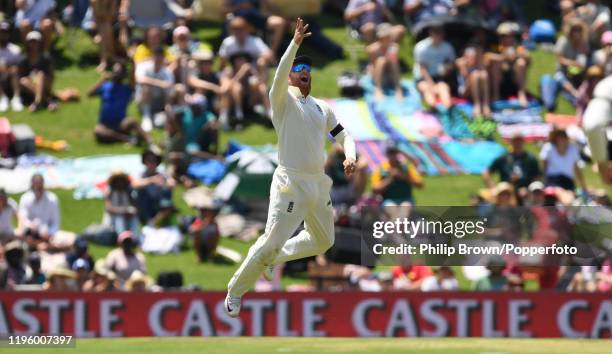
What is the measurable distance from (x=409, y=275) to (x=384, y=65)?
15.0 feet

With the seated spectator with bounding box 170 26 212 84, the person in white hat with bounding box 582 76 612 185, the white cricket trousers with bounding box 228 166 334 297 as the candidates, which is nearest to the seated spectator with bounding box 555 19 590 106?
the seated spectator with bounding box 170 26 212 84

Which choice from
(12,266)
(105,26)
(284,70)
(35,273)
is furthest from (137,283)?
(105,26)

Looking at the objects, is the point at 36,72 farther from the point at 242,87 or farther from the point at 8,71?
the point at 242,87

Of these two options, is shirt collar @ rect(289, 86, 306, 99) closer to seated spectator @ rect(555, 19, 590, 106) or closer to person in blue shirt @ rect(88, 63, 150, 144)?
person in blue shirt @ rect(88, 63, 150, 144)

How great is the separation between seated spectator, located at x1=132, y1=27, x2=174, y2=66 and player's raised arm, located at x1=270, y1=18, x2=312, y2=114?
8.54 metres

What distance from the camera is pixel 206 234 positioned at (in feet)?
56.7

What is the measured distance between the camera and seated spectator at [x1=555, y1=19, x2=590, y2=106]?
20562mm

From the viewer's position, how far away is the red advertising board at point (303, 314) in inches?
586

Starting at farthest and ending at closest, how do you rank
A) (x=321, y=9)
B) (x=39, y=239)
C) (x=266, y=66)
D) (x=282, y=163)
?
1. (x=321, y=9)
2. (x=266, y=66)
3. (x=39, y=239)
4. (x=282, y=163)

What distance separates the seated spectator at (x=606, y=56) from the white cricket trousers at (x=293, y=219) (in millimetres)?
8938

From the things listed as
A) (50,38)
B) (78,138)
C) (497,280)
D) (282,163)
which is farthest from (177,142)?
(282,163)

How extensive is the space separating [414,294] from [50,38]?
802cm

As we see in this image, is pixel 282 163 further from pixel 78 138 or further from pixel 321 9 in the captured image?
pixel 321 9

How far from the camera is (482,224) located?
49.5 ft
